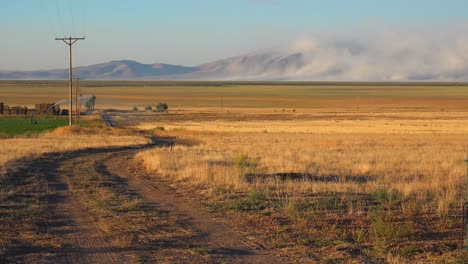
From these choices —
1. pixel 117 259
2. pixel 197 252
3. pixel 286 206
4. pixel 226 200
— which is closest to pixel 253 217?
pixel 286 206

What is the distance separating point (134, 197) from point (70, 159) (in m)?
13.9

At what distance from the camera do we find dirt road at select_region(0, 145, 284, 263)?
31.7 feet

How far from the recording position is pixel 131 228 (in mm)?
11641

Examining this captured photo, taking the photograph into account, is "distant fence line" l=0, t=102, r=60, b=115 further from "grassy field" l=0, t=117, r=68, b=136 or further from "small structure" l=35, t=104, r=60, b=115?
"grassy field" l=0, t=117, r=68, b=136

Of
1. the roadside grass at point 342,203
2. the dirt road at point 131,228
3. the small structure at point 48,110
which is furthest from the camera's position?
the small structure at point 48,110

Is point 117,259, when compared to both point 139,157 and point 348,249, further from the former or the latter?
point 139,157

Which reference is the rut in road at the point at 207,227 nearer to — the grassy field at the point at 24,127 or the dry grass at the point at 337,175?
the dry grass at the point at 337,175

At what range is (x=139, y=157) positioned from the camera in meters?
28.6

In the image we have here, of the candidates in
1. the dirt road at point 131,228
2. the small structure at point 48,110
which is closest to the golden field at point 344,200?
the dirt road at point 131,228

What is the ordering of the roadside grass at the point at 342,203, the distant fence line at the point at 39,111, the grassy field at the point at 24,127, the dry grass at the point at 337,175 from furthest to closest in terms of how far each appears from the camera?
the distant fence line at the point at 39,111, the grassy field at the point at 24,127, the dry grass at the point at 337,175, the roadside grass at the point at 342,203

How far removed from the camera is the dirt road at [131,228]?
9.66m

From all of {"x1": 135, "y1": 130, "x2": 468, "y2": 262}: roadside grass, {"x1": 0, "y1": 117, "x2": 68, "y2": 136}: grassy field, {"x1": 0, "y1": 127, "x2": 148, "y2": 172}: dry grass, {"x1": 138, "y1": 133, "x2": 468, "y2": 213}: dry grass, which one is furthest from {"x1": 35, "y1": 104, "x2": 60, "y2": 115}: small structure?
{"x1": 135, "y1": 130, "x2": 468, "y2": 262}: roadside grass

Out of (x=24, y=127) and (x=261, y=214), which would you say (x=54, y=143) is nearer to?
(x=24, y=127)

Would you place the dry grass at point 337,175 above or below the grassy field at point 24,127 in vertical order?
above
